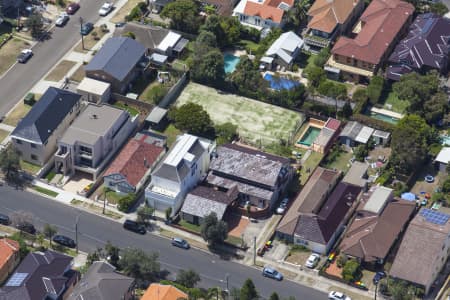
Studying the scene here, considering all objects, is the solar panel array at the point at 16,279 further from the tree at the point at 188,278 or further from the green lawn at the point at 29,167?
the green lawn at the point at 29,167

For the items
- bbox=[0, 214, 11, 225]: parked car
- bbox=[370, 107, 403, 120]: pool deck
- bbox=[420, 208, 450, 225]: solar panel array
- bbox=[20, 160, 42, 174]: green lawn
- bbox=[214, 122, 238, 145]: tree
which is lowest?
bbox=[0, 214, 11, 225]: parked car

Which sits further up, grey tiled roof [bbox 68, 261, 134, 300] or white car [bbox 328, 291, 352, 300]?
grey tiled roof [bbox 68, 261, 134, 300]

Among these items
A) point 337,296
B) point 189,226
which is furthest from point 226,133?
point 337,296

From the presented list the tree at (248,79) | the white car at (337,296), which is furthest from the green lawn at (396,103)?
the white car at (337,296)

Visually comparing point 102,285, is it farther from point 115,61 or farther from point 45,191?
point 115,61

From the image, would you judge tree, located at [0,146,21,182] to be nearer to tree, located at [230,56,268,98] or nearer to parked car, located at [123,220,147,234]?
parked car, located at [123,220,147,234]

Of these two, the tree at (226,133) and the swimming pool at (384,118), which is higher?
the swimming pool at (384,118)

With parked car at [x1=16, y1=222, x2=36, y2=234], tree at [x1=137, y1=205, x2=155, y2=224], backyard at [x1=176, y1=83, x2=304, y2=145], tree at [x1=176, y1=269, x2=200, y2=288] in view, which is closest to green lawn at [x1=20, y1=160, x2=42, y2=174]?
parked car at [x1=16, y1=222, x2=36, y2=234]
